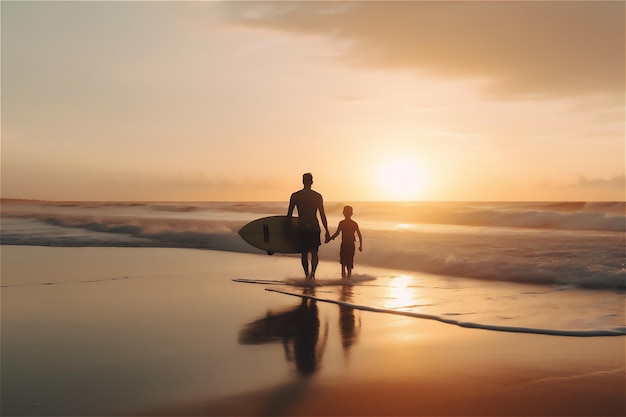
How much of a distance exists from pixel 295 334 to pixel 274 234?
19.1ft

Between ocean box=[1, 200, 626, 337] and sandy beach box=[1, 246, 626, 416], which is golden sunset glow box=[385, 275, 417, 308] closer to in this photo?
ocean box=[1, 200, 626, 337]

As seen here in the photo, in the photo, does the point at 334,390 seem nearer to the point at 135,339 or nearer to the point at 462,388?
the point at 462,388

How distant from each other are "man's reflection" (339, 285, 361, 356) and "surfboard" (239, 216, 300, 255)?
2.96 meters

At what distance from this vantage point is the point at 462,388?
507cm

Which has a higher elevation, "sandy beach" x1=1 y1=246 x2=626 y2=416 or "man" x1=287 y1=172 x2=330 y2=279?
"man" x1=287 y1=172 x2=330 y2=279

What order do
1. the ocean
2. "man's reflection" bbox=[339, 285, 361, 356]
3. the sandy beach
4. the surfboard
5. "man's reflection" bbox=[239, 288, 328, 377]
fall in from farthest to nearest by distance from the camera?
the surfboard, the ocean, "man's reflection" bbox=[339, 285, 361, 356], "man's reflection" bbox=[239, 288, 328, 377], the sandy beach

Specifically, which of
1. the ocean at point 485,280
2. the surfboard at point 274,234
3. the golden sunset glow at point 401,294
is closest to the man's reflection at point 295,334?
the ocean at point 485,280

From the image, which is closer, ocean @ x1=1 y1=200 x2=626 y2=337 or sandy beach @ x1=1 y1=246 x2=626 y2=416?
sandy beach @ x1=1 y1=246 x2=626 y2=416

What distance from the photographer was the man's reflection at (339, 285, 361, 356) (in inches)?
263

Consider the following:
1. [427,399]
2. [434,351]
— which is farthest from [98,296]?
[427,399]

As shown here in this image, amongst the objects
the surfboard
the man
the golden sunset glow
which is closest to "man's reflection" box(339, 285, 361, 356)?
the golden sunset glow

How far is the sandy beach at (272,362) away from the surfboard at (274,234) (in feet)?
9.38

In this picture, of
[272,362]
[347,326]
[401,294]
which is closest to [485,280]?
[401,294]

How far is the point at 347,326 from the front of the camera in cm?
766
